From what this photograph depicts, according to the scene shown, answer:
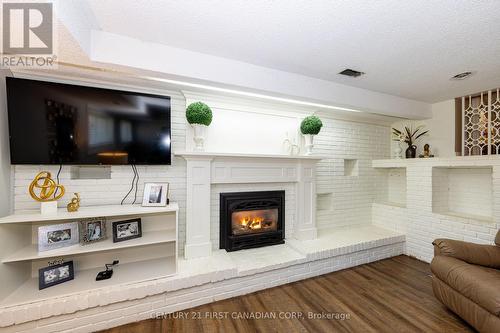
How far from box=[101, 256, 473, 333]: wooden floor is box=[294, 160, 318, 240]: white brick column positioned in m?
0.66

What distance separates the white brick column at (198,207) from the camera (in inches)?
97.7

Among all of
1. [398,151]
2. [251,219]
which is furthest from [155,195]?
[398,151]

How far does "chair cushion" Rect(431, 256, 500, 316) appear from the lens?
62.9 inches

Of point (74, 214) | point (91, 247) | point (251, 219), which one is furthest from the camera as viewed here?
point (251, 219)

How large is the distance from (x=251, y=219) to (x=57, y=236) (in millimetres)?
2087

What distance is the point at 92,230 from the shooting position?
210 cm

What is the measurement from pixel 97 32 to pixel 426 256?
4950 millimetres

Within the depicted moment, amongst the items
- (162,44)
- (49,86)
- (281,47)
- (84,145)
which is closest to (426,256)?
(281,47)

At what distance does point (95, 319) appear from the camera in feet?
5.98

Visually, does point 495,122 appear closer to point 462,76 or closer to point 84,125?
point 462,76

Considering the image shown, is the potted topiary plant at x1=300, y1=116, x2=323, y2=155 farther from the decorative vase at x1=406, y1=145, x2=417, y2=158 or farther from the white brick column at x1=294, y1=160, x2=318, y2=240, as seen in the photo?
the decorative vase at x1=406, y1=145, x2=417, y2=158

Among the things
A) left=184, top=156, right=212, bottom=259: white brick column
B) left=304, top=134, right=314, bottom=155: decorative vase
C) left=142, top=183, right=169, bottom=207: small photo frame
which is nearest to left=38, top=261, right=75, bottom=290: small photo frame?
left=142, top=183, right=169, bottom=207: small photo frame

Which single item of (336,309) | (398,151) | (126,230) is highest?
(398,151)

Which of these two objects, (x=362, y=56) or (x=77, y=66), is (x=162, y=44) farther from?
(x=362, y=56)
